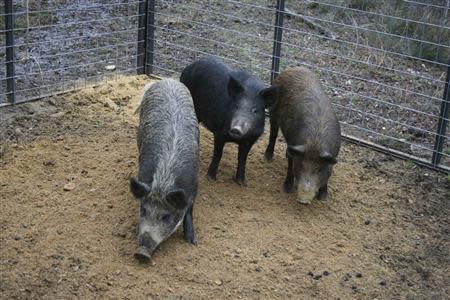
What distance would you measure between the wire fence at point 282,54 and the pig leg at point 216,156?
1.83 metres

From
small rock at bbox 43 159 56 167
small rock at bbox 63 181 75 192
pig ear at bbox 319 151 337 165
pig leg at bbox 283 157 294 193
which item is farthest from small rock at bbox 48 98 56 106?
pig ear at bbox 319 151 337 165

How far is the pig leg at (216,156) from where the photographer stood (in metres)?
5.96

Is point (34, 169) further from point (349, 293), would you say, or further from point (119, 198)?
point (349, 293)

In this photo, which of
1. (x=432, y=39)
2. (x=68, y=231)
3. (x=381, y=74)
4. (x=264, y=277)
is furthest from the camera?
(x=432, y=39)

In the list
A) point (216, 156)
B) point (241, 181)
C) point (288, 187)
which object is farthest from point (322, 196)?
point (216, 156)

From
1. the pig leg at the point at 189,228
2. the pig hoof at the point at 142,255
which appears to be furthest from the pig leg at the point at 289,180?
the pig hoof at the point at 142,255

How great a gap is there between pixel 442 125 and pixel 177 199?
308 cm

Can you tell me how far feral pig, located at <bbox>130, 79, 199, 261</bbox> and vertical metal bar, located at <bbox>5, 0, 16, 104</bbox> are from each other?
207 centimetres

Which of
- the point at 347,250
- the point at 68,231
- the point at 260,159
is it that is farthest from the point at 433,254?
the point at 68,231

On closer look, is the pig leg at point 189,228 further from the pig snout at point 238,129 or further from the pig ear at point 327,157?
the pig ear at point 327,157

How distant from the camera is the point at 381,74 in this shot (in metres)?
8.73

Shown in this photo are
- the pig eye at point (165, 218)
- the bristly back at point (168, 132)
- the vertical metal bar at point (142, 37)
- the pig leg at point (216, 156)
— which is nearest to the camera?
the pig eye at point (165, 218)

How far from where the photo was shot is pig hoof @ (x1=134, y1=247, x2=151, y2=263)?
469 centimetres

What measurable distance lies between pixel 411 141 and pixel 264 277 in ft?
10.3
